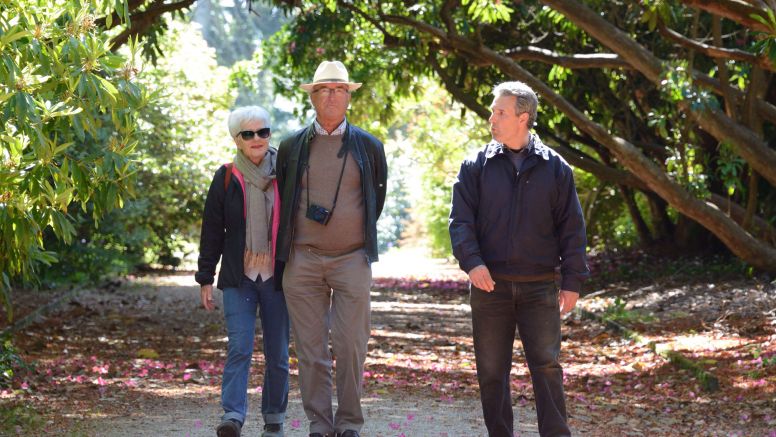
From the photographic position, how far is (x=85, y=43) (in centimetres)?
601

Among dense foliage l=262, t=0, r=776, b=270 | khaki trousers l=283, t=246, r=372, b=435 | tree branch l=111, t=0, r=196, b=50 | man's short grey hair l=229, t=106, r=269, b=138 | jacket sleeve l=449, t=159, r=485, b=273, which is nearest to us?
jacket sleeve l=449, t=159, r=485, b=273

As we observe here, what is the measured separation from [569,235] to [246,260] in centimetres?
195

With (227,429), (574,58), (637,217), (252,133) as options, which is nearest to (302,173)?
(252,133)

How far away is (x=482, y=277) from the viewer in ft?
19.4

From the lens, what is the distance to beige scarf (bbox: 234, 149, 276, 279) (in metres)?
6.88

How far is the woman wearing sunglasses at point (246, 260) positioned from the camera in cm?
688

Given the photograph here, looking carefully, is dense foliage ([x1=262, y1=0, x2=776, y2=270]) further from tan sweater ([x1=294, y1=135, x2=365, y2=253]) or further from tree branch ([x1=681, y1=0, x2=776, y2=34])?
tan sweater ([x1=294, y1=135, x2=365, y2=253])

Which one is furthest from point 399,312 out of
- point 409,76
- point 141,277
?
point 141,277

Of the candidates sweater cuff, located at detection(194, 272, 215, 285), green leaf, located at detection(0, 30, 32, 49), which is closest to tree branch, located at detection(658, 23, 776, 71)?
sweater cuff, located at detection(194, 272, 215, 285)

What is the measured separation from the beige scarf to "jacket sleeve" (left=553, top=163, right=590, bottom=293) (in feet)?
5.79

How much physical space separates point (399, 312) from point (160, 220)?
409 inches

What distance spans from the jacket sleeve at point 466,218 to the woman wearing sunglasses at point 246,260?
1.27 metres

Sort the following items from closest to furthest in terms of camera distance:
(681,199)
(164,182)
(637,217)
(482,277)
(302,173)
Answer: (482,277)
(302,173)
(681,199)
(637,217)
(164,182)

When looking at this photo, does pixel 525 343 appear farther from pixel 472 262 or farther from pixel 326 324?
pixel 326 324
